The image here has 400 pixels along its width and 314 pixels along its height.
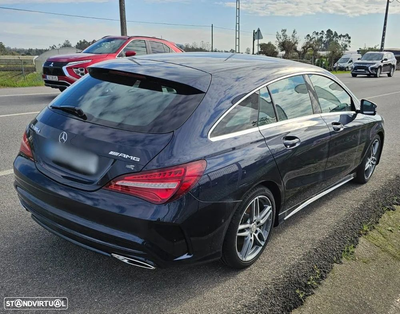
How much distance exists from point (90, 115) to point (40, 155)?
0.47m

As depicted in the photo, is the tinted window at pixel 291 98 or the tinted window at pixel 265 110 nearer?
the tinted window at pixel 265 110

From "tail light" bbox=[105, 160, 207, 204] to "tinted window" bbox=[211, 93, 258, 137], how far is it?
0.44 meters

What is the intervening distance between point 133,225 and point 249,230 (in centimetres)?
105

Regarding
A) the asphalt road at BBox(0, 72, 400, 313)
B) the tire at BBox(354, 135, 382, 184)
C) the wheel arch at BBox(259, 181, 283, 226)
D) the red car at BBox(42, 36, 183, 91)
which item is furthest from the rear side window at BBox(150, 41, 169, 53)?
the wheel arch at BBox(259, 181, 283, 226)

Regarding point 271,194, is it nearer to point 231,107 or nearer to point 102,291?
point 231,107

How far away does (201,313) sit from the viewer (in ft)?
8.26

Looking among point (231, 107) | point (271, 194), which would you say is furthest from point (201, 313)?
point (231, 107)

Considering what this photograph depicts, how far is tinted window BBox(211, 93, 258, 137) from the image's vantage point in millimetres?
2752

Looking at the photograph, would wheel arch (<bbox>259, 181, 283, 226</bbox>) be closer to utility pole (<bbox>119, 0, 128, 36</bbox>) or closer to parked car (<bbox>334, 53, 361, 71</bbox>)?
utility pole (<bbox>119, 0, 128, 36</bbox>)

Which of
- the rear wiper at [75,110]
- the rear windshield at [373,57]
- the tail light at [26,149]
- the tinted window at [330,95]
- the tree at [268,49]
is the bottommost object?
the tree at [268,49]

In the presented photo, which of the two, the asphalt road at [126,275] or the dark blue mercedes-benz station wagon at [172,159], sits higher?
the dark blue mercedes-benz station wagon at [172,159]

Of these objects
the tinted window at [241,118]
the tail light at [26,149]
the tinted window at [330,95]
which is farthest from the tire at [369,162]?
the tail light at [26,149]

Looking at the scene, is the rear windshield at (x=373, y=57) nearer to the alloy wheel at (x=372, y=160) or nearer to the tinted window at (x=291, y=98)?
the alloy wheel at (x=372, y=160)

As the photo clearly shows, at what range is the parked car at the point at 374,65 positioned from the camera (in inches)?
1084
